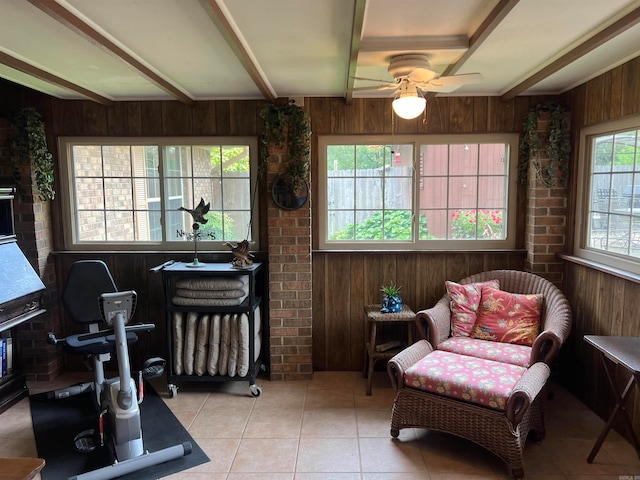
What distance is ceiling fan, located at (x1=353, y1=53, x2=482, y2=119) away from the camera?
7.97ft

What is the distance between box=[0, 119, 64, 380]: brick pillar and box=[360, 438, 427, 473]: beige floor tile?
9.02 ft

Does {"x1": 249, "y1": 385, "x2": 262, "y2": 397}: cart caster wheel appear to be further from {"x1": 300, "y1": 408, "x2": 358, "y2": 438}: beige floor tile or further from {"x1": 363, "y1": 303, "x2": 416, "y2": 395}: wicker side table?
{"x1": 363, "y1": 303, "x2": 416, "y2": 395}: wicker side table

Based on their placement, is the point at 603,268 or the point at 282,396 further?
the point at 282,396

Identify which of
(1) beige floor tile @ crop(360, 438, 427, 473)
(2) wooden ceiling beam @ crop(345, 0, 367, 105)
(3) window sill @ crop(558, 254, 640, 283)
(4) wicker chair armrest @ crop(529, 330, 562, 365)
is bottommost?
(1) beige floor tile @ crop(360, 438, 427, 473)

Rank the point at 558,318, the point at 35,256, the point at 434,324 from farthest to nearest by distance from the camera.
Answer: the point at 35,256 < the point at 434,324 < the point at 558,318

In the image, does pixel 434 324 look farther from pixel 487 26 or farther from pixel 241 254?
pixel 487 26

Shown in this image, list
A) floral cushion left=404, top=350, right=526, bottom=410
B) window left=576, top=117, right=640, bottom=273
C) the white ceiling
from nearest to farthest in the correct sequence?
the white ceiling < floral cushion left=404, top=350, right=526, bottom=410 < window left=576, top=117, right=640, bottom=273

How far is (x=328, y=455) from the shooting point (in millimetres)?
2678

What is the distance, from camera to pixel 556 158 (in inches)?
136

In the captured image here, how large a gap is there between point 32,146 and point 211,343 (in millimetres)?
2086

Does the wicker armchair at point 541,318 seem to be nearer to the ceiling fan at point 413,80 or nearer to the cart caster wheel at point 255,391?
the cart caster wheel at point 255,391

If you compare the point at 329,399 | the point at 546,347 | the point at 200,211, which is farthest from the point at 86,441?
the point at 546,347

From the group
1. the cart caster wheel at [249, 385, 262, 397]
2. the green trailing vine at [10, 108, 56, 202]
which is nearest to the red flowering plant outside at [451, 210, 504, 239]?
the cart caster wheel at [249, 385, 262, 397]

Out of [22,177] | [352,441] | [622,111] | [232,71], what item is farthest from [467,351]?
[22,177]
